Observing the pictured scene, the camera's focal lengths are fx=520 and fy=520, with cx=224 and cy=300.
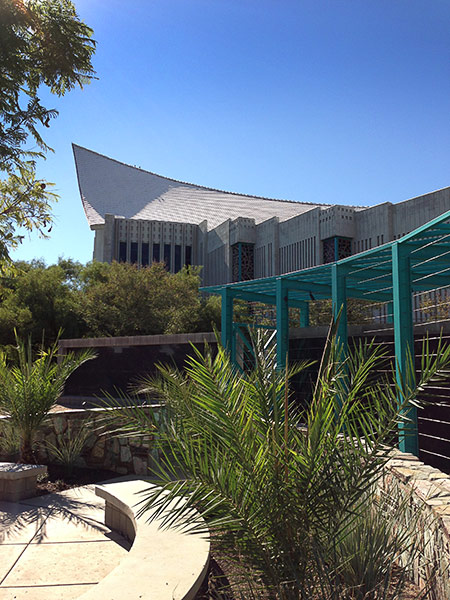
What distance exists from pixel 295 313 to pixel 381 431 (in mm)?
21485

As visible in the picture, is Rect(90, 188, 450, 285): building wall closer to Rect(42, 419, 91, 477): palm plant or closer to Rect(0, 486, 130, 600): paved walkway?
Rect(42, 419, 91, 477): palm plant

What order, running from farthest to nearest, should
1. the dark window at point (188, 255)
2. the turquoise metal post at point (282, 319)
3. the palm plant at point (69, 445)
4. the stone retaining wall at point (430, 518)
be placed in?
1. the dark window at point (188, 255)
2. the turquoise metal post at point (282, 319)
3. the palm plant at point (69, 445)
4. the stone retaining wall at point (430, 518)

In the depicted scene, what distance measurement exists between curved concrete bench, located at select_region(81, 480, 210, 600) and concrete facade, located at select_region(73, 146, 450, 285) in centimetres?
2556

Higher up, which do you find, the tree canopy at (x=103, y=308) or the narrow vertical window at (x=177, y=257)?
the narrow vertical window at (x=177, y=257)

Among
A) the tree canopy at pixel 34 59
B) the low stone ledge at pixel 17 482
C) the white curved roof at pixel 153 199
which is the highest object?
the white curved roof at pixel 153 199

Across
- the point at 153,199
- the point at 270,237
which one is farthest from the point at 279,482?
the point at 153,199

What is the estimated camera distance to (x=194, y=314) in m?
23.6

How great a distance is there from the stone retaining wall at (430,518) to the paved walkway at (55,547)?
7.73 feet

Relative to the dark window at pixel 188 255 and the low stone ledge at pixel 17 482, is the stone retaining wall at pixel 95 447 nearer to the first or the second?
the low stone ledge at pixel 17 482

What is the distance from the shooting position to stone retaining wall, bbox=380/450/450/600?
9.80ft

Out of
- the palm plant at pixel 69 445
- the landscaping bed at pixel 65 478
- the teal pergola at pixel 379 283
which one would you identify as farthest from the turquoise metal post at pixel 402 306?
the palm plant at pixel 69 445

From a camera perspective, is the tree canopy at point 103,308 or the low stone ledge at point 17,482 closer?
the low stone ledge at point 17,482

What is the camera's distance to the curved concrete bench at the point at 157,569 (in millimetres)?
2771

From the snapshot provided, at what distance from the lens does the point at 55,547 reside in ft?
15.1
